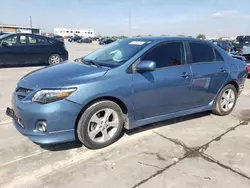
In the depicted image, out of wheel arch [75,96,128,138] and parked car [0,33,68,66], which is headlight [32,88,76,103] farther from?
parked car [0,33,68,66]

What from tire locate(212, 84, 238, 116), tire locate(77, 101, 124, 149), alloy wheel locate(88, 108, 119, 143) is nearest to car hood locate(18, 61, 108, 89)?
tire locate(77, 101, 124, 149)

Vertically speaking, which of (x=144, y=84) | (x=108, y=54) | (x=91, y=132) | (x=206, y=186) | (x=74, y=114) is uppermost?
(x=108, y=54)

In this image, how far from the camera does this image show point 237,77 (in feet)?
15.9

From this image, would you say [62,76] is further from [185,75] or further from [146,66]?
[185,75]

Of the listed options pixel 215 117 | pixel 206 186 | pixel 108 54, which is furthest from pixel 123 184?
pixel 215 117

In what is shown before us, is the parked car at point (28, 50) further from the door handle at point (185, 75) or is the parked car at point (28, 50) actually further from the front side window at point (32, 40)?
the door handle at point (185, 75)

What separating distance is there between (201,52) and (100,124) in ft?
7.61

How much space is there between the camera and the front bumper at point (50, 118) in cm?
290

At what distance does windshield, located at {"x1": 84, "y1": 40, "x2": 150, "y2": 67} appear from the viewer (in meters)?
3.59

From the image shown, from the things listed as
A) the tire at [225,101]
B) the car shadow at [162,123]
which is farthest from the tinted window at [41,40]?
the tire at [225,101]

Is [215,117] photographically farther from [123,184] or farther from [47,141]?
[47,141]

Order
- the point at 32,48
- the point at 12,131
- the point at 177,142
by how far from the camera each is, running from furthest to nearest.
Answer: the point at 32,48, the point at 12,131, the point at 177,142

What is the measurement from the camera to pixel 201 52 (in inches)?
170

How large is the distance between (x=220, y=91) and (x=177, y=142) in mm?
1661
